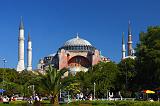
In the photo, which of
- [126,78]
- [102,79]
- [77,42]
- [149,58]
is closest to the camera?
[149,58]

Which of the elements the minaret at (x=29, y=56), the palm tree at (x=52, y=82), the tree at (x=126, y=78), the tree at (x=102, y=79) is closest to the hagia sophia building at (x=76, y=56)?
the minaret at (x=29, y=56)

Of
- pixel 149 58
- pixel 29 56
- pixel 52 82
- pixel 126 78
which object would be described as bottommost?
pixel 52 82

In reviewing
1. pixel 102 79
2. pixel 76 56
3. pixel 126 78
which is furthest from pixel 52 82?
pixel 76 56

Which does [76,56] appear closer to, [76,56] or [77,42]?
[76,56]

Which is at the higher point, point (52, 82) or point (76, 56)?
point (76, 56)

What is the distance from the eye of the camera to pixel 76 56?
439 ft

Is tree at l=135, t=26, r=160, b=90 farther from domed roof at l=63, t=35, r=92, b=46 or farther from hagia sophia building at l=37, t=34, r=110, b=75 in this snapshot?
domed roof at l=63, t=35, r=92, b=46

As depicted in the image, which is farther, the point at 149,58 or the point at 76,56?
the point at 76,56

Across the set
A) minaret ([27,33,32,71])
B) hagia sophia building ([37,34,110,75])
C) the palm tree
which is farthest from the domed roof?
A: the palm tree

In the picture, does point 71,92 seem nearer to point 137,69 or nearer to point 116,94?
point 116,94

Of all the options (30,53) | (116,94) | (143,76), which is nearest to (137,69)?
(143,76)

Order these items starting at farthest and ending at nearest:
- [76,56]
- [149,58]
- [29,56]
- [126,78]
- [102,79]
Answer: [76,56], [29,56], [102,79], [126,78], [149,58]

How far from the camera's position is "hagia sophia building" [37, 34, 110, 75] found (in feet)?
424

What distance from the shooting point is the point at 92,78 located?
7800cm
